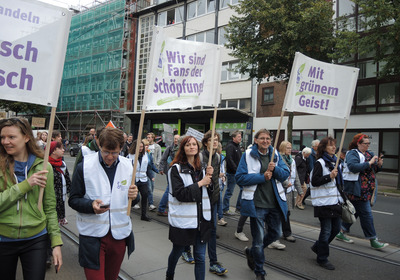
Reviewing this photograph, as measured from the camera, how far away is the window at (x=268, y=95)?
23703 mm

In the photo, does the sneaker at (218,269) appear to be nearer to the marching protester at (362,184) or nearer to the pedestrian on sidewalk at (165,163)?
the marching protester at (362,184)

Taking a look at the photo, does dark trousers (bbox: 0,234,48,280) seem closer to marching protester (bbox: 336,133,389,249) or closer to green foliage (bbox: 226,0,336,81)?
marching protester (bbox: 336,133,389,249)

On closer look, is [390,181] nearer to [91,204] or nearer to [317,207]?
[317,207]

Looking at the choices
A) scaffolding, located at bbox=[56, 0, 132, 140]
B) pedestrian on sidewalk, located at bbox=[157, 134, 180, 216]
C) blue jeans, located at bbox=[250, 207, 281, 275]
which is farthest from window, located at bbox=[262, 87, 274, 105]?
blue jeans, located at bbox=[250, 207, 281, 275]

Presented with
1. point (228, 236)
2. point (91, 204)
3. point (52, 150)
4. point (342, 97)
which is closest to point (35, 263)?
point (91, 204)

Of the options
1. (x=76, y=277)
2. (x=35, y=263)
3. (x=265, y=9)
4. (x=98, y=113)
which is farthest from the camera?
(x=98, y=113)

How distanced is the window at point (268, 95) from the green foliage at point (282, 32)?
611cm

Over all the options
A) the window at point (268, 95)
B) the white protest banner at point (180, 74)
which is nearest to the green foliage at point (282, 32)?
the window at point (268, 95)

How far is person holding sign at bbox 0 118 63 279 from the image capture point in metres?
2.28

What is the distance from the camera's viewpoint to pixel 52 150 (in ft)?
13.8

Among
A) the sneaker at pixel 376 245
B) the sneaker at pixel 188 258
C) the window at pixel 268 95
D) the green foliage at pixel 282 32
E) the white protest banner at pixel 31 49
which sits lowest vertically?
the sneaker at pixel 188 258

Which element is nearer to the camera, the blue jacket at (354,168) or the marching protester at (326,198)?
the marching protester at (326,198)

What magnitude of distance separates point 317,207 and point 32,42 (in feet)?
12.9

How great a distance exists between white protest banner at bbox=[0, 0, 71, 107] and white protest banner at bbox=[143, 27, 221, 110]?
88 cm
